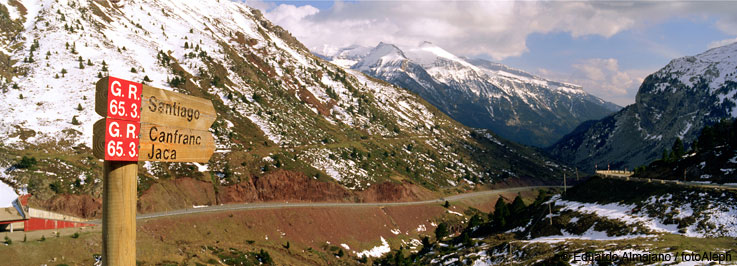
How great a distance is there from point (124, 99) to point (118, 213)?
2.28 metres

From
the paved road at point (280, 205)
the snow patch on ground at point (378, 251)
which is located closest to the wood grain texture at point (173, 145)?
the paved road at point (280, 205)

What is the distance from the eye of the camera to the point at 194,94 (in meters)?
130

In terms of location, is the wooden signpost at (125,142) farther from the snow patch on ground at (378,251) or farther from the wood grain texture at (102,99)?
the snow patch on ground at (378,251)

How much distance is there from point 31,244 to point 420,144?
492ft

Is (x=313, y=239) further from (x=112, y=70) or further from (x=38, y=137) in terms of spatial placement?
(x=112, y=70)

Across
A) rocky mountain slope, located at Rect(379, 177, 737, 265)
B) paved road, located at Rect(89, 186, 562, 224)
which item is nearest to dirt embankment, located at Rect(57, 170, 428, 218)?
paved road, located at Rect(89, 186, 562, 224)

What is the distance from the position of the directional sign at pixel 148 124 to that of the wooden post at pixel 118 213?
1.14 feet

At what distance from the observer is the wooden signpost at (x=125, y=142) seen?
7926mm

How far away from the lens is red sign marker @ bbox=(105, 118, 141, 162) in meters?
7.93

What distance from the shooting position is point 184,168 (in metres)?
92.1

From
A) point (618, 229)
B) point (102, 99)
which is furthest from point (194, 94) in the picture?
point (102, 99)

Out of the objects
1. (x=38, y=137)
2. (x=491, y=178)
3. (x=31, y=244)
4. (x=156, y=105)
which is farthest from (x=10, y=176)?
(x=491, y=178)

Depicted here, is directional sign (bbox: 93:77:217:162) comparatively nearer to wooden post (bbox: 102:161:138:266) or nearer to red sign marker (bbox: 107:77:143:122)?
red sign marker (bbox: 107:77:143:122)

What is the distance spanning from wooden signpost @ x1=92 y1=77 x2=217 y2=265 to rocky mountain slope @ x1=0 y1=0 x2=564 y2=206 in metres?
75.3
